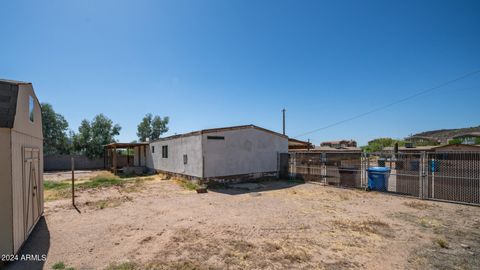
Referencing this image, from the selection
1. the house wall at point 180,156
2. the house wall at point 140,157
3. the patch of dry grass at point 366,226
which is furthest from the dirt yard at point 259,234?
the house wall at point 140,157

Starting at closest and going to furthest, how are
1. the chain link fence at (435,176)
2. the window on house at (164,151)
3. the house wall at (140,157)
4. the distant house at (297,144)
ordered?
the chain link fence at (435,176)
the window on house at (164,151)
the distant house at (297,144)
the house wall at (140,157)

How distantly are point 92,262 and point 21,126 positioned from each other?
3.27 m

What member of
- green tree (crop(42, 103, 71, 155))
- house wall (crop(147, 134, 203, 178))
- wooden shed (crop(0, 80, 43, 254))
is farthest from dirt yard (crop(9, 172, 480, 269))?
green tree (crop(42, 103, 71, 155))

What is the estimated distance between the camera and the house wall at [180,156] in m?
13.5

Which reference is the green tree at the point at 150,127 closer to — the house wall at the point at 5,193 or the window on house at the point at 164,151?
the window on house at the point at 164,151

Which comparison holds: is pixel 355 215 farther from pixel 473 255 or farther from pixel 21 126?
pixel 21 126

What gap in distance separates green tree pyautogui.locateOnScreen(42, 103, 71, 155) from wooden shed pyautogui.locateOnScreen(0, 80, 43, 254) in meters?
29.0

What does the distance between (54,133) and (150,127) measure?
545 inches

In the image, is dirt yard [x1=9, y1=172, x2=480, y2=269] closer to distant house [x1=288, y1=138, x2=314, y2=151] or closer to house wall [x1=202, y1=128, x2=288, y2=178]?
house wall [x1=202, y1=128, x2=288, y2=178]

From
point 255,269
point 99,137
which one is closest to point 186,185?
point 255,269

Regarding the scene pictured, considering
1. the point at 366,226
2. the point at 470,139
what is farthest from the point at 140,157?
the point at 470,139

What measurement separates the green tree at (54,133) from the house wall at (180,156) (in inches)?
664

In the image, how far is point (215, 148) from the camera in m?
13.5

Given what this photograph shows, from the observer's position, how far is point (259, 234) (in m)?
5.73
